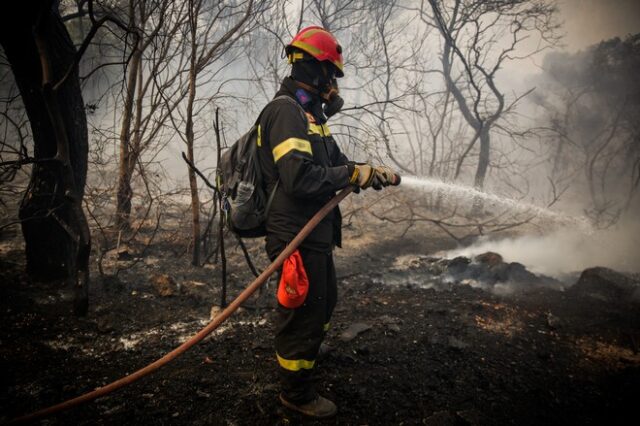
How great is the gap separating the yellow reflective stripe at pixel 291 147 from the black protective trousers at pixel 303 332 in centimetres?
61

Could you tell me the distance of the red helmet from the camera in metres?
2.10

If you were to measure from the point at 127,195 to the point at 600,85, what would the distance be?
16769 millimetres

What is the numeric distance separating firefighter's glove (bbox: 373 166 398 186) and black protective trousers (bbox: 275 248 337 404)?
0.65 m

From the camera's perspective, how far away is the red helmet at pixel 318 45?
82.8 inches

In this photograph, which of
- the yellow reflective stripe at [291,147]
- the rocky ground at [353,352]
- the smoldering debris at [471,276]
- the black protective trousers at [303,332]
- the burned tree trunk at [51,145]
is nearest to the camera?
the yellow reflective stripe at [291,147]

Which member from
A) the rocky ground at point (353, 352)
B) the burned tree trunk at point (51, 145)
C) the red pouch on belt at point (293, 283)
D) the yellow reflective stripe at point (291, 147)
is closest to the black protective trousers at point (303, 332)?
the red pouch on belt at point (293, 283)

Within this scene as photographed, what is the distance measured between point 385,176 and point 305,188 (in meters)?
0.67

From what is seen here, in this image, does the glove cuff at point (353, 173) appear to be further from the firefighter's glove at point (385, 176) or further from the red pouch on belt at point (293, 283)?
the red pouch on belt at point (293, 283)

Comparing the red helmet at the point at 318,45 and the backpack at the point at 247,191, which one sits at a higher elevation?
the red helmet at the point at 318,45

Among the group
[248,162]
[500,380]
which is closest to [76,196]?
[248,162]

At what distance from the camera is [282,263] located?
1.97 metres

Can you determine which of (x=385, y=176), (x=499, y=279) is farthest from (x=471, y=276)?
(x=385, y=176)

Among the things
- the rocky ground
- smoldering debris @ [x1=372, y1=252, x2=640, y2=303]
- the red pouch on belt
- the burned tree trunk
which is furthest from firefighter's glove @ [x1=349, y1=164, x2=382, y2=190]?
smoldering debris @ [x1=372, y1=252, x2=640, y2=303]

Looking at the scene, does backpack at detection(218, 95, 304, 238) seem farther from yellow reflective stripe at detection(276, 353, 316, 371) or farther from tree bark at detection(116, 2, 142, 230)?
tree bark at detection(116, 2, 142, 230)
